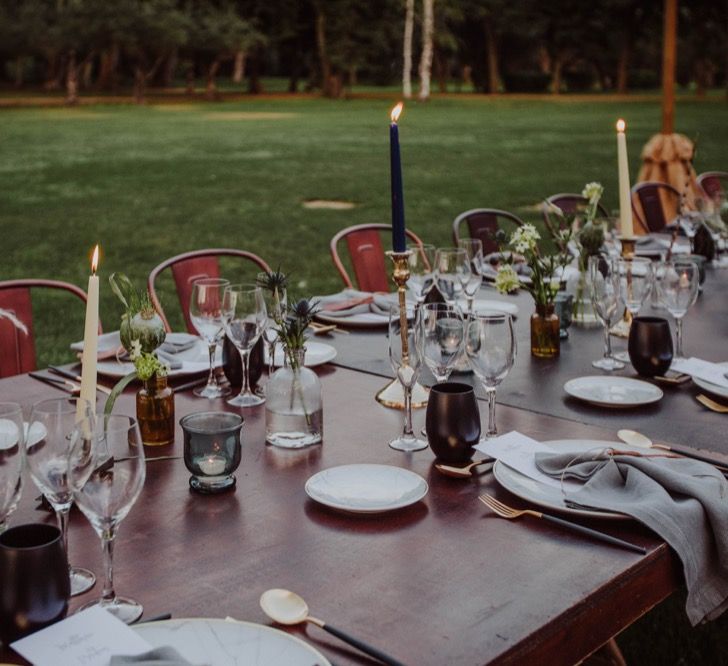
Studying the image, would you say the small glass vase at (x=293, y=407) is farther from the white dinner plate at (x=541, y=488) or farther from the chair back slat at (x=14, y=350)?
the chair back slat at (x=14, y=350)

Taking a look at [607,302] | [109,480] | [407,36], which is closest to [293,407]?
[109,480]

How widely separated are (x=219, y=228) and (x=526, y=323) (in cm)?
849

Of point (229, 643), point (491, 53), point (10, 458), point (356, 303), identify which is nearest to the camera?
point (229, 643)

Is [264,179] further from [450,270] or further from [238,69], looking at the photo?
[238,69]

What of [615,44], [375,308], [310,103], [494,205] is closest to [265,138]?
[494,205]

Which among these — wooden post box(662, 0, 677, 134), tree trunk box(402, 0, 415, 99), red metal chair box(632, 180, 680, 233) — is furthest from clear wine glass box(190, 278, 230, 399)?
tree trunk box(402, 0, 415, 99)

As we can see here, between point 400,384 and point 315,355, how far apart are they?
433 millimetres

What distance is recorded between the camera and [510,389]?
2.64 meters

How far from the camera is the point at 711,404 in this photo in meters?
2.46

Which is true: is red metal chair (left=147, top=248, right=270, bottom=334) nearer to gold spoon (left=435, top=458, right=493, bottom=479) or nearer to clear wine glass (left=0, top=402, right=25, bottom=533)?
gold spoon (left=435, top=458, right=493, bottom=479)

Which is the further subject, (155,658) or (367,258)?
(367,258)

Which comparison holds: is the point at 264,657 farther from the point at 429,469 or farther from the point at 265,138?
the point at 265,138

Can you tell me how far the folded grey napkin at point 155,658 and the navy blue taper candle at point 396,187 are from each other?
101 cm

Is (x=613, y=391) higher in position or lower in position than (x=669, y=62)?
lower
